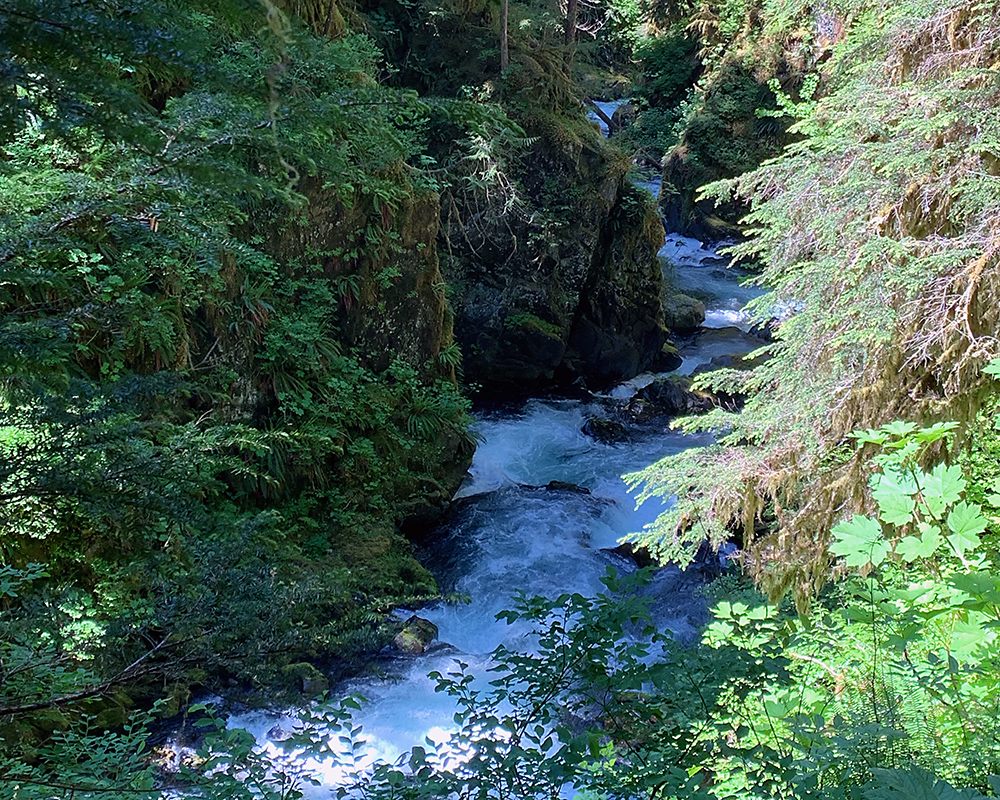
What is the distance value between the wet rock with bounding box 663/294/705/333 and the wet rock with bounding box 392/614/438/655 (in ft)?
35.9

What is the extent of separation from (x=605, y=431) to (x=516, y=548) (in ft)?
13.0

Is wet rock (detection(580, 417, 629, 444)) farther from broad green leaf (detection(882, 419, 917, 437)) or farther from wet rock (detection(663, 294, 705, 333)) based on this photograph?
broad green leaf (detection(882, 419, 917, 437))

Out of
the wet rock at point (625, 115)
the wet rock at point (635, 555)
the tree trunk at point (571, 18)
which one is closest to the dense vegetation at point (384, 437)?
the wet rock at point (635, 555)

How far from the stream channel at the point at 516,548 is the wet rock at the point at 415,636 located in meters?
0.09

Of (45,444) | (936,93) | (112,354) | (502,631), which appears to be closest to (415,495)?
(502,631)

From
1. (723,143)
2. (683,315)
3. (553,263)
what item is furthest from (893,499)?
(723,143)

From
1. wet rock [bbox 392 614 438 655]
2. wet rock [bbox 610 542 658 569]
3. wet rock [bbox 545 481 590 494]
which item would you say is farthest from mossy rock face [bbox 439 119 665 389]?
wet rock [bbox 392 614 438 655]

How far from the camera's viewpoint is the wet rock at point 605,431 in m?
12.5

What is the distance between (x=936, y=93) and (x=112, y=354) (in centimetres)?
665

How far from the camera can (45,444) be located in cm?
314

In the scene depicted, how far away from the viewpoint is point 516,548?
9.36 meters

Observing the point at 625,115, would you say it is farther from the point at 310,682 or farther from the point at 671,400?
the point at 310,682

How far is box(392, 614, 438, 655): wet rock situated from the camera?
717 centimetres

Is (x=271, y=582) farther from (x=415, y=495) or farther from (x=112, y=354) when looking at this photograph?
(x=415, y=495)
